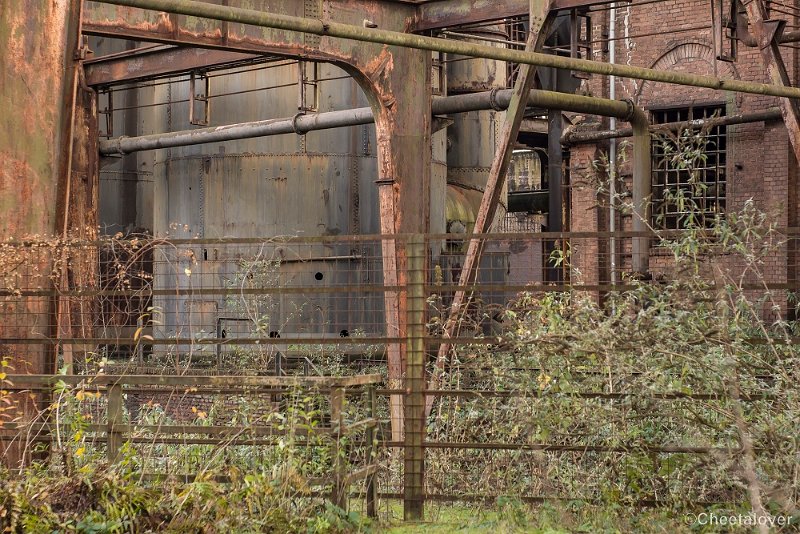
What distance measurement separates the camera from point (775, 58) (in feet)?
37.5

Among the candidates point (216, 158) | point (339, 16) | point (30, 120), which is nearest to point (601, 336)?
point (30, 120)

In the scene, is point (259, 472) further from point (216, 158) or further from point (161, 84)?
point (161, 84)

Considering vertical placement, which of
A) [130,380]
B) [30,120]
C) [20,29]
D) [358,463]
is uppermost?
[20,29]

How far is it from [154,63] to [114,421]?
8766 mm

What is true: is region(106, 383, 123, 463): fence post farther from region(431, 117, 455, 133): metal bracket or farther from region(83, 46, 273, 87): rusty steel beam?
region(431, 117, 455, 133): metal bracket

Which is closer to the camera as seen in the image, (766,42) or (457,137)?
(766,42)

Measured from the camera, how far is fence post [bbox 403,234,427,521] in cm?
696

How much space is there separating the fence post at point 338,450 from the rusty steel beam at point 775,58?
6.89m

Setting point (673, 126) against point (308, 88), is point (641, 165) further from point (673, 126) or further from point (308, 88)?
point (673, 126)

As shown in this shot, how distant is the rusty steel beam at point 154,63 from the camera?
42.4 ft

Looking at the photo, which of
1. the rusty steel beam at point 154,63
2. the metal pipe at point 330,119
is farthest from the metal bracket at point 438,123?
the rusty steel beam at point 154,63

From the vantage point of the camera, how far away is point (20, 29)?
21.7 ft

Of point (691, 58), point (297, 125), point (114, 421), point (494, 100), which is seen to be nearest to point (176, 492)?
point (114, 421)

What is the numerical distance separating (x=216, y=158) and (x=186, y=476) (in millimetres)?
10895
